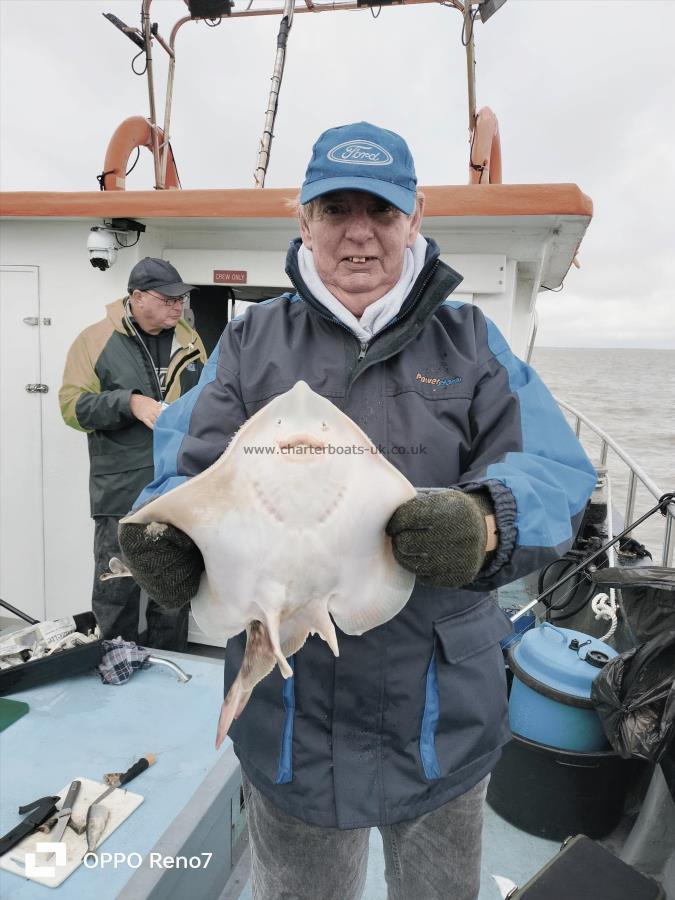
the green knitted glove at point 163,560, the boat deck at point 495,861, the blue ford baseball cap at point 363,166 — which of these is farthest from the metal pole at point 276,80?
the boat deck at point 495,861

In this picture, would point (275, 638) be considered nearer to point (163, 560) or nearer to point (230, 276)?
point (163, 560)

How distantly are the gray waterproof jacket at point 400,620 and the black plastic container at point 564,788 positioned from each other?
4.72ft

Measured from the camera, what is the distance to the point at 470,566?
1.20 meters

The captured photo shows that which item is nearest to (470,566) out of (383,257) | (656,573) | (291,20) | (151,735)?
(383,257)

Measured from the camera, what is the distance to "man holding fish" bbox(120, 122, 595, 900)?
1.41 meters

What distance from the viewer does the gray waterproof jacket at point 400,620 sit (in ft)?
4.62

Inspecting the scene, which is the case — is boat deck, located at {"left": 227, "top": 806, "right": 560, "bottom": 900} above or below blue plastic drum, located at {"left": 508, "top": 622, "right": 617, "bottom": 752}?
below

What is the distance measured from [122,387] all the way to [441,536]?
312 cm

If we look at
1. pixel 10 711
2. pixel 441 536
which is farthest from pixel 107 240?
pixel 441 536

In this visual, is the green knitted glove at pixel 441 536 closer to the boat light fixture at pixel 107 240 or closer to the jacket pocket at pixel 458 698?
the jacket pocket at pixel 458 698

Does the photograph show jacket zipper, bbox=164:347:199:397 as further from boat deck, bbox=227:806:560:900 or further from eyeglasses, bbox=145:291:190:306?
boat deck, bbox=227:806:560:900

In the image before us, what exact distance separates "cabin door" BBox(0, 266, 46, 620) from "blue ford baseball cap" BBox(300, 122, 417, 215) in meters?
3.65

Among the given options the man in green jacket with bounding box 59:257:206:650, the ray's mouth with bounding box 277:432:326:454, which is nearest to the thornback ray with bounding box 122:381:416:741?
the ray's mouth with bounding box 277:432:326:454

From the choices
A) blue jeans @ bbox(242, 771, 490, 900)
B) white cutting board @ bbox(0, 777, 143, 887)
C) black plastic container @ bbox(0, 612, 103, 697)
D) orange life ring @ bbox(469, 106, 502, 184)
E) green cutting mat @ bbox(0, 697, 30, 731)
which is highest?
orange life ring @ bbox(469, 106, 502, 184)
